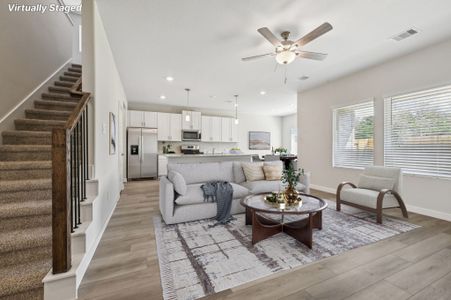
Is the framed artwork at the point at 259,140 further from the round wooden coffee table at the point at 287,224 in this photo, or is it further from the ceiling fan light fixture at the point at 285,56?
the round wooden coffee table at the point at 287,224

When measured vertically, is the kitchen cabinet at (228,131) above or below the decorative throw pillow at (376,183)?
above

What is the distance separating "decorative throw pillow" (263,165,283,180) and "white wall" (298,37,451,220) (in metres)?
1.85

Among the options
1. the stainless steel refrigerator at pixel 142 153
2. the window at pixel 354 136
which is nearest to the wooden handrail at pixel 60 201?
the window at pixel 354 136

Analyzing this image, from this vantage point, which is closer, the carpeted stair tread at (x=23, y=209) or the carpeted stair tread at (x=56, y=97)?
the carpeted stair tread at (x=23, y=209)

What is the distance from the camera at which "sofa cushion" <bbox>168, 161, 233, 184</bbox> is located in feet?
11.4

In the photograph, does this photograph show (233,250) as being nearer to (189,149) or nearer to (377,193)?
(377,193)

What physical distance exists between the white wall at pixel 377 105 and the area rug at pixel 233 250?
0.86 meters

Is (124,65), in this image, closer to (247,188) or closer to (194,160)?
(194,160)

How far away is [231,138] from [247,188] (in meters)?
4.90

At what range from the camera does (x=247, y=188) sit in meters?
3.52

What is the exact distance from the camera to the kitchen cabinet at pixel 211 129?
7.71 metres

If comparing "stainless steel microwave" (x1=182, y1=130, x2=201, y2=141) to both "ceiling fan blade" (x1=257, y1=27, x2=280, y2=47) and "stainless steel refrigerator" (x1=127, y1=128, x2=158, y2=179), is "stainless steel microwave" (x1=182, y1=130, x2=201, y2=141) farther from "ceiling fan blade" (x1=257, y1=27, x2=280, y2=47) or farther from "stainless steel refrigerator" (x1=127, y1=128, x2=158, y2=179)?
"ceiling fan blade" (x1=257, y1=27, x2=280, y2=47)

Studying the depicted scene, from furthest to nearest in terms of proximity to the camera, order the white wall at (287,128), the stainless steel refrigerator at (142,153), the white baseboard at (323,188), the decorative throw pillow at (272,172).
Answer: the white wall at (287,128) → the stainless steel refrigerator at (142,153) → the white baseboard at (323,188) → the decorative throw pillow at (272,172)

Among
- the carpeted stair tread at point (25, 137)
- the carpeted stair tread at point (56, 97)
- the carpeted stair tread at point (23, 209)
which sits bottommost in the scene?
the carpeted stair tread at point (23, 209)
